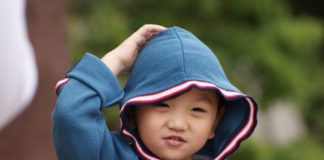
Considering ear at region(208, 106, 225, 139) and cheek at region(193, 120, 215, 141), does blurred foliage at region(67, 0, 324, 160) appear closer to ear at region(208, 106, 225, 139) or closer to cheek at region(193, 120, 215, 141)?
ear at region(208, 106, 225, 139)

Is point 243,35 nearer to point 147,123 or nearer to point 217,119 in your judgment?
point 217,119

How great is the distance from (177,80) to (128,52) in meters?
0.22

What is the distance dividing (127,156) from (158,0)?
5214 millimetres

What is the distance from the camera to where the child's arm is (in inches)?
93.8

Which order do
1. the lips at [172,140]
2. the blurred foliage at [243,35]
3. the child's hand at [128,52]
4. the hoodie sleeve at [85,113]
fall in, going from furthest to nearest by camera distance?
the blurred foliage at [243,35]
the child's hand at [128,52]
the lips at [172,140]
the hoodie sleeve at [85,113]

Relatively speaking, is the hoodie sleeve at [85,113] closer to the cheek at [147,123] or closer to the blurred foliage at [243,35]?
the cheek at [147,123]

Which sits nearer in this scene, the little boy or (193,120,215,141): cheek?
the little boy

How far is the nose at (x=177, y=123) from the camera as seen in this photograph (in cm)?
246

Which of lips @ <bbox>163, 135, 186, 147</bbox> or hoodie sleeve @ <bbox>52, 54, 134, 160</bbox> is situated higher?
hoodie sleeve @ <bbox>52, 54, 134, 160</bbox>

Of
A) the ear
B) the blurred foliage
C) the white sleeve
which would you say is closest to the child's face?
the ear

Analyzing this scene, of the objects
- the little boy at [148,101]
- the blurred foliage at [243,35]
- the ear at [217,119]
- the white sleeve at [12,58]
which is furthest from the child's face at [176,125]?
the blurred foliage at [243,35]

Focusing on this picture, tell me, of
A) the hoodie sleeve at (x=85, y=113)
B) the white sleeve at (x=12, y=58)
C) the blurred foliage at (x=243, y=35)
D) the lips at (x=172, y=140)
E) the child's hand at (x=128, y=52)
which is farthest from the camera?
the blurred foliage at (x=243, y=35)

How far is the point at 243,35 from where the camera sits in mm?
7711

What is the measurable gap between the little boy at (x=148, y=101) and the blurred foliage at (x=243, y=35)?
4703 mm
